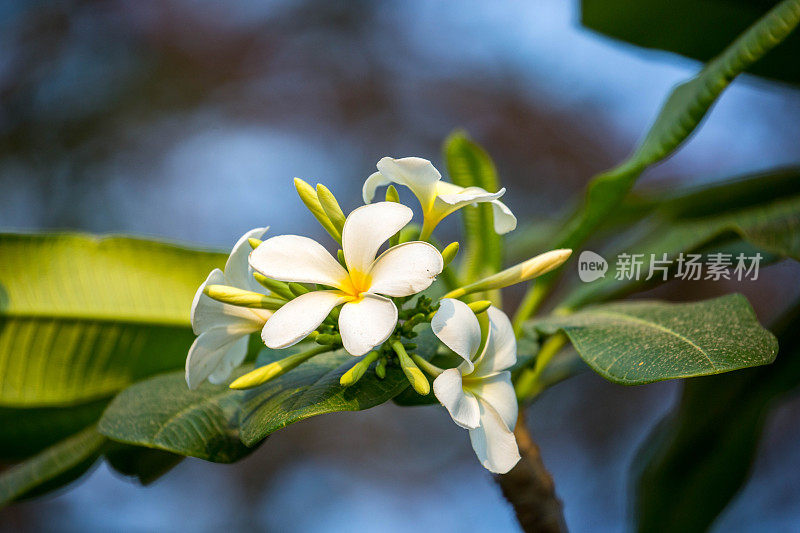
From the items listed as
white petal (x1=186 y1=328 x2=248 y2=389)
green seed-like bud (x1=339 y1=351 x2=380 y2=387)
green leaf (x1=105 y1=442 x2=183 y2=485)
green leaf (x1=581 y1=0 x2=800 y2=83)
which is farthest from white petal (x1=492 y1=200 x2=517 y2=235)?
green leaf (x1=581 y1=0 x2=800 y2=83)

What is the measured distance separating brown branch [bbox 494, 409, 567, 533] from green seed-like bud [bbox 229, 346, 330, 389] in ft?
1.05

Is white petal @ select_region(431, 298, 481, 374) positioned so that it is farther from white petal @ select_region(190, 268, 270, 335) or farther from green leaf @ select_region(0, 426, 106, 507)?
green leaf @ select_region(0, 426, 106, 507)

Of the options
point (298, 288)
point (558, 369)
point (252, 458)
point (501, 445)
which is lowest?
point (252, 458)

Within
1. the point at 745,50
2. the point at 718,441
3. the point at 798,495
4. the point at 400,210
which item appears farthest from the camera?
the point at 798,495

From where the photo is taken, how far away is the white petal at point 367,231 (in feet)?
1.87

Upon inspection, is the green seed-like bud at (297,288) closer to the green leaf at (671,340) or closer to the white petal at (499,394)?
the white petal at (499,394)

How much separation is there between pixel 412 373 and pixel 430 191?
0.70ft

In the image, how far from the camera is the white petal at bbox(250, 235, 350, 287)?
0.54 m

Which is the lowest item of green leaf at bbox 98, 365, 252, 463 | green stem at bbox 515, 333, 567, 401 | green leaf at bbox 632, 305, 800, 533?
green leaf at bbox 632, 305, 800, 533

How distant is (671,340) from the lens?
0.65 metres

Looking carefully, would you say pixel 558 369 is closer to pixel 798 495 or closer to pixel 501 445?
pixel 501 445

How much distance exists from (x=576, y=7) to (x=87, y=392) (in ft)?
3.99

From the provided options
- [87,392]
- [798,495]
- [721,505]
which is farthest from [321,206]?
[798,495]

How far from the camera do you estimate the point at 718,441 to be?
1294mm
